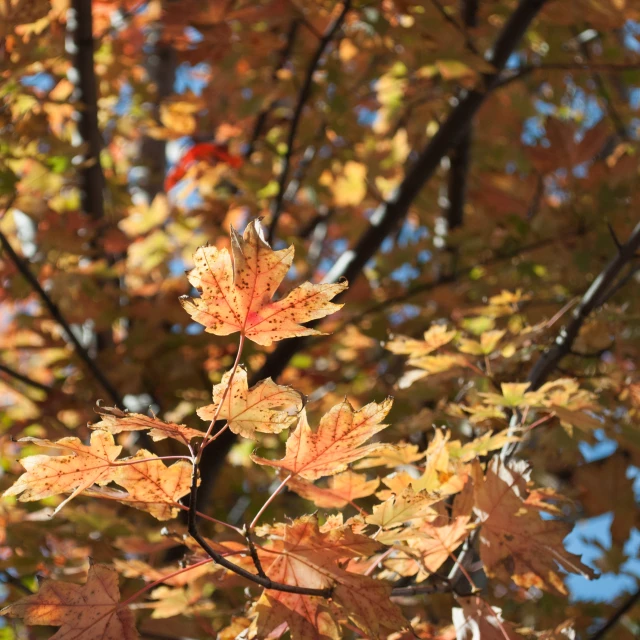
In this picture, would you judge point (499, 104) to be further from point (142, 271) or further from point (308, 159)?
point (142, 271)

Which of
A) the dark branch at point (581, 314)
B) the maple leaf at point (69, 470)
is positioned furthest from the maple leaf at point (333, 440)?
the dark branch at point (581, 314)

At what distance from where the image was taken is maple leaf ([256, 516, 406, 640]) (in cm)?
66

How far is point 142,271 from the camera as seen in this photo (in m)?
2.37

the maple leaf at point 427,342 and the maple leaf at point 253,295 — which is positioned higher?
the maple leaf at point 253,295

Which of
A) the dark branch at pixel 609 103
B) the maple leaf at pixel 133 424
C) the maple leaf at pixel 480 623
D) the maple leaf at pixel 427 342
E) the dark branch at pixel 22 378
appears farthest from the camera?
the dark branch at pixel 609 103

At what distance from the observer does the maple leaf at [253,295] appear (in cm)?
61

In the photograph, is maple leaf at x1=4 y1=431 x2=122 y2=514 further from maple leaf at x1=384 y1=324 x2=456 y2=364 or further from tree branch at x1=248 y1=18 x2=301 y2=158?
tree branch at x1=248 y1=18 x2=301 y2=158

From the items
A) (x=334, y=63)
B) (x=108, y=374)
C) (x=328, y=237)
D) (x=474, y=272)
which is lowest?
(x=328, y=237)

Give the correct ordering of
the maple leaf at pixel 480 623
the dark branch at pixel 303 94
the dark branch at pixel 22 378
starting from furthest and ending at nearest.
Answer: the dark branch at pixel 303 94
the dark branch at pixel 22 378
the maple leaf at pixel 480 623

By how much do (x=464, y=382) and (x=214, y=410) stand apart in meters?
0.60

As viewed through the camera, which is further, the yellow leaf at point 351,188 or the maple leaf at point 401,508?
the yellow leaf at point 351,188

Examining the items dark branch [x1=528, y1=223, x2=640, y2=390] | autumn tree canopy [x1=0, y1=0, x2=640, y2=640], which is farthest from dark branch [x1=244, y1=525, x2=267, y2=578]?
dark branch [x1=528, y1=223, x2=640, y2=390]

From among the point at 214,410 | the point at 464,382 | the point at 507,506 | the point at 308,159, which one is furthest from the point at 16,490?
the point at 308,159

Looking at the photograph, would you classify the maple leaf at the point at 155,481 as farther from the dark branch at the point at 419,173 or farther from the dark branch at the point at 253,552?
the dark branch at the point at 419,173
